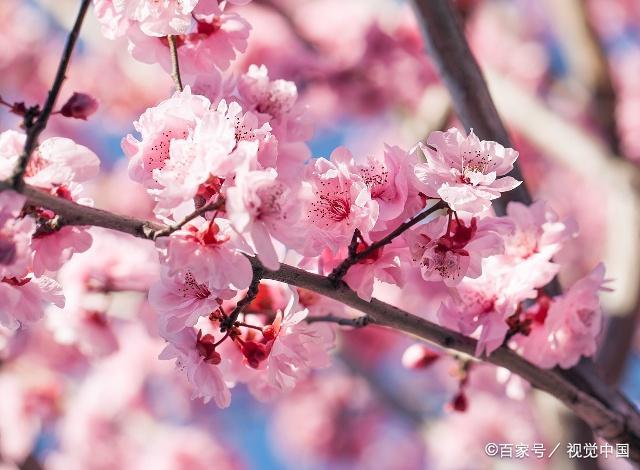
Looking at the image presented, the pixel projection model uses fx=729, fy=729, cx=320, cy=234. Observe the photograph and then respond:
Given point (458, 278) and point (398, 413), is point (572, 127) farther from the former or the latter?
point (458, 278)

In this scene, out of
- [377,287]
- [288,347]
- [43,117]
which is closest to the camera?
[43,117]

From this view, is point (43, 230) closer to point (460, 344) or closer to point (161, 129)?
point (161, 129)

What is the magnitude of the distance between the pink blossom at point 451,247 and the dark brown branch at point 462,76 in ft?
1.38

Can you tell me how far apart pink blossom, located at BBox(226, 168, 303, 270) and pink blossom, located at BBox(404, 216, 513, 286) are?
20 centimetres

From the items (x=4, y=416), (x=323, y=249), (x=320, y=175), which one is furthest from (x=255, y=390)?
(x=4, y=416)

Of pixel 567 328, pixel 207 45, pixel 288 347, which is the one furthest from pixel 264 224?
pixel 567 328

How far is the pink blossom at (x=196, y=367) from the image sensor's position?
40.1 inches

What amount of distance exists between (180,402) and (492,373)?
1734 mm

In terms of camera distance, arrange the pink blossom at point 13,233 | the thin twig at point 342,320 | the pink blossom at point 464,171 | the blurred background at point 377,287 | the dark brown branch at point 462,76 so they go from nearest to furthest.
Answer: the pink blossom at point 13,233, the pink blossom at point 464,171, the thin twig at point 342,320, the dark brown branch at point 462,76, the blurred background at point 377,287

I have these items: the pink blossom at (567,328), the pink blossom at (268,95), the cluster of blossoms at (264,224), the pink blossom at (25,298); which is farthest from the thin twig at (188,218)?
the pink blossom at (567,328)

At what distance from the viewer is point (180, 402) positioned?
13.3 ft

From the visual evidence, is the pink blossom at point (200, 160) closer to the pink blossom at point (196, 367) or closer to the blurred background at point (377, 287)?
the pink blossom at point (196, 367)

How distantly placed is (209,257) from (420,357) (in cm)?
67

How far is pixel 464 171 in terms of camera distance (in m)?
0.98
